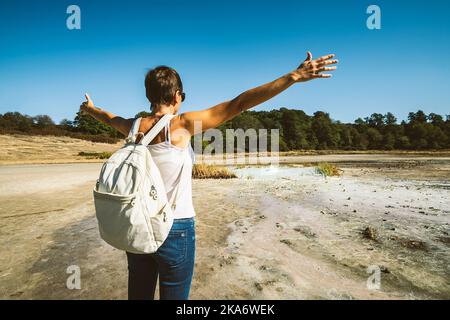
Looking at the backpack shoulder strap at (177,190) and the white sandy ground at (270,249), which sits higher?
the backpack shoulder strap at (177,190)

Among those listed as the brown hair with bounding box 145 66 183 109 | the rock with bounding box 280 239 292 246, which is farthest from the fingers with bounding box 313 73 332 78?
the rock with bounding box 280 239 292 246

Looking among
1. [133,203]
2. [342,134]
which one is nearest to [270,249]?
[133,203]

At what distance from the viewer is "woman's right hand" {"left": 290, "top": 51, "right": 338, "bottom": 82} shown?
1668 mm

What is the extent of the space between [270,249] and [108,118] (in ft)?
9.56

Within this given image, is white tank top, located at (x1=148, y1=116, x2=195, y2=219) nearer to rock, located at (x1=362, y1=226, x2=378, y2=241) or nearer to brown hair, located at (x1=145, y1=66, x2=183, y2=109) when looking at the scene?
brown hair, located at (x1=145, y1=66, x2=183, y2=109)

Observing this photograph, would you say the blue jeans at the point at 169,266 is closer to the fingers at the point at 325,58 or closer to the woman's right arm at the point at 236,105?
the woman's right arm at the point at 236,105

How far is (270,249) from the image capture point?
13.0 ft

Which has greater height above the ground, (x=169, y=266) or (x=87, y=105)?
(x=87, y=105)

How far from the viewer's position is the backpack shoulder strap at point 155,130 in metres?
1.51

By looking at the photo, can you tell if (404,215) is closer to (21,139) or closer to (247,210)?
(247,210)

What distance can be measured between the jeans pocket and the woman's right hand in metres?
1.19

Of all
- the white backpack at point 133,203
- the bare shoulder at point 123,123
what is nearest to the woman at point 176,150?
the white backpack at point 133,203

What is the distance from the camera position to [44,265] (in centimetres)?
364

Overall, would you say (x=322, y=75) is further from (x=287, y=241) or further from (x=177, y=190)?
(x=287, y=241)
